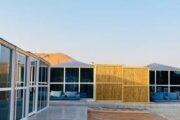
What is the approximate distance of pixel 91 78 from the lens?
31.5 metres

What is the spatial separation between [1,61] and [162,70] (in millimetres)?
22352

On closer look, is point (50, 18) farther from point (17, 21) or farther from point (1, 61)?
point (1, 61)

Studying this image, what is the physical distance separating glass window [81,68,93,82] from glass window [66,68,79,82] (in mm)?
423

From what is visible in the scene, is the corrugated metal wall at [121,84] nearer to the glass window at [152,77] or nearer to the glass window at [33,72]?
the glass window at [152,77]

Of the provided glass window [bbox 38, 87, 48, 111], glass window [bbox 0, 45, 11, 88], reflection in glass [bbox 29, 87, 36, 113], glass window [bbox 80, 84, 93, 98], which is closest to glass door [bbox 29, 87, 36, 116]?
reflection in glass [bbox 29, 87, 36, 113]

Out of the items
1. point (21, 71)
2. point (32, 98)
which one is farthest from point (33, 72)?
point (21, 71)

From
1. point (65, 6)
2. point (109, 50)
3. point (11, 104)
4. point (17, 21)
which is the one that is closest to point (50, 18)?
point (65, 6)

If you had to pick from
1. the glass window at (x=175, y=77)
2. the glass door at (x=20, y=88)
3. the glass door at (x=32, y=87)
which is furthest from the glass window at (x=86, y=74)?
the glass door at (x=20, y=88)

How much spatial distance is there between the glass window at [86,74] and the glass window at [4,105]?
18710 millimetres

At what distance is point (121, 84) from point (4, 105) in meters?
18.8

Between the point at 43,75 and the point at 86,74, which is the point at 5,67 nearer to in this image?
the point at 43,75

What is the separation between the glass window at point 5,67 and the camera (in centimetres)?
1215

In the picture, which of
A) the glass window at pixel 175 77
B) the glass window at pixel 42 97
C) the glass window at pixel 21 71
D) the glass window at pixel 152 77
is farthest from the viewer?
the glass window at pixel 175 77

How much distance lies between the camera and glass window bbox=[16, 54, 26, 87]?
14.6m
